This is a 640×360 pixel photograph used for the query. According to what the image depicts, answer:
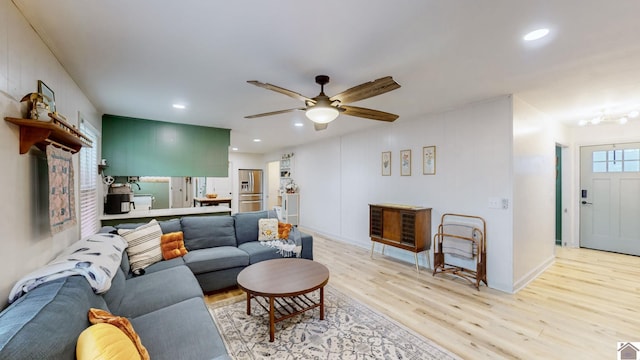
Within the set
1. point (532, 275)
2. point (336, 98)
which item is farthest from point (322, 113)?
point (532, 275)

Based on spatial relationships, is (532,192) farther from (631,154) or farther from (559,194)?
(631,154)

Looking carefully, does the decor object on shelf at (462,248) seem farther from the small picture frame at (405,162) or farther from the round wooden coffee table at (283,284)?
the round wooden coffee table at (283,284)

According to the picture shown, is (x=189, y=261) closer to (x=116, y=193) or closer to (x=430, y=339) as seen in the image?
(x=116, y=193)

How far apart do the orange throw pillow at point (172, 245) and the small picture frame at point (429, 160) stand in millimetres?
3700

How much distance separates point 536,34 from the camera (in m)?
1.82

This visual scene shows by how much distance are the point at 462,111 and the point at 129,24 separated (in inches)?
151

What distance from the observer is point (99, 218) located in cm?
356

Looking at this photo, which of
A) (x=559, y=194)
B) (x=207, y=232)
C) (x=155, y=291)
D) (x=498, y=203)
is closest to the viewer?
(x=155, y=291)

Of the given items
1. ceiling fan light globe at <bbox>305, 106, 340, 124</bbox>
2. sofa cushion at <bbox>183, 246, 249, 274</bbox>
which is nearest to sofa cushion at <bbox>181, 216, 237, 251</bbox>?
sofa cushion at <bbox>183, 246, 249, 274</bbox>

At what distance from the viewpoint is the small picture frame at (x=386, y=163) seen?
15.5ft

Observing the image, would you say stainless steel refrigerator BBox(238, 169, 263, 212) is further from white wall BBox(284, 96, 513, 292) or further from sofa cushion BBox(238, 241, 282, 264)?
sofa cushion BBox(238, 241, 282, 264)

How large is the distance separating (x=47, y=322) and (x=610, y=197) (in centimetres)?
735

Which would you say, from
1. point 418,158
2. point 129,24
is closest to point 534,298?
point 418,158

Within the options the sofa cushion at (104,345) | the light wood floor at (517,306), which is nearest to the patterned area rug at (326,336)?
the light wood floor at (517,306)
